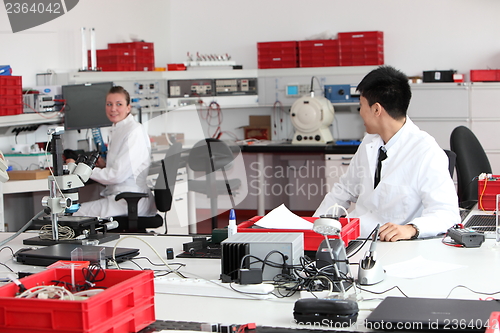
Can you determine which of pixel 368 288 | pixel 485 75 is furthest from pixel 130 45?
pixel 368 288

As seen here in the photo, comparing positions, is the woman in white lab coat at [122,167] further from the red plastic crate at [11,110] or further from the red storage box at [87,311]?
the red storage box at [87,311]

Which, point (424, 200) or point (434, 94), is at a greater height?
point (434, 94)

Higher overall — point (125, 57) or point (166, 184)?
point (125, 57)

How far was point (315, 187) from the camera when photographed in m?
6.14

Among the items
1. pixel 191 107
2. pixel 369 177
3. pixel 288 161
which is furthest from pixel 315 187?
pixel 369 177

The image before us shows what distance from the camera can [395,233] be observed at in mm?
Result: 2123

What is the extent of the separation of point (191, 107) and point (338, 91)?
4.81ft

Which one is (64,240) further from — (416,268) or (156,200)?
(156,200)

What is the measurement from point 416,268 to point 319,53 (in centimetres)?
419

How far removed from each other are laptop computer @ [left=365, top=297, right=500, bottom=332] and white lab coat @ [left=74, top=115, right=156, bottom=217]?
263 centimetres

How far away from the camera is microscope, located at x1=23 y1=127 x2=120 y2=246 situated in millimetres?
2059

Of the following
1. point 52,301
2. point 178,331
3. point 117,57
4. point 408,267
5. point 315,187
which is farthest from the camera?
point 315,187

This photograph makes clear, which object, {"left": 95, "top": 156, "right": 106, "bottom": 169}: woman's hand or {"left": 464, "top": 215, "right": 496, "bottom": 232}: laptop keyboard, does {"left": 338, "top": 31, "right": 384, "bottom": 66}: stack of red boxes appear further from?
{"left": 464, "top": 215, "right": 496, "bottom": 232}: laptop keyboard

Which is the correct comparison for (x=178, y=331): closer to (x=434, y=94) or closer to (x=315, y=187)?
(x=434, y=94)
